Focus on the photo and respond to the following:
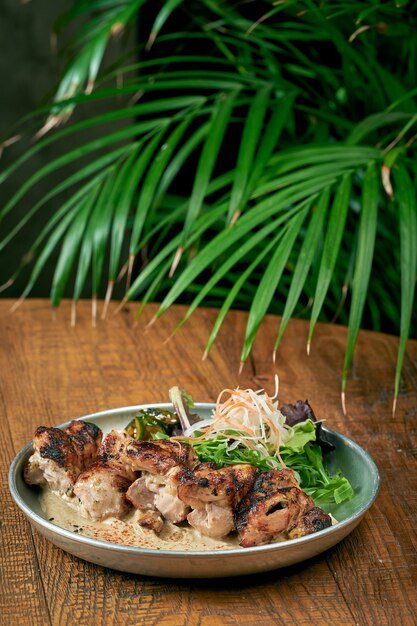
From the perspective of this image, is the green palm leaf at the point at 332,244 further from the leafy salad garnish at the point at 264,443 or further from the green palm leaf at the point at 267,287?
the leafy salad garnish at the point at 264,443

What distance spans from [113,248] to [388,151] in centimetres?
57

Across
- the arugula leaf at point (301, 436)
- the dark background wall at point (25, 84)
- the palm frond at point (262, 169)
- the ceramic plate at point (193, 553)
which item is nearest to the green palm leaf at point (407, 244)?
the palm frond at point (262, 169)

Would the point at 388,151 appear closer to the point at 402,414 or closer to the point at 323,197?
the point at 323,197

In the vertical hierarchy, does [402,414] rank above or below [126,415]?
below

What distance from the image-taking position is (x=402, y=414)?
1594mm

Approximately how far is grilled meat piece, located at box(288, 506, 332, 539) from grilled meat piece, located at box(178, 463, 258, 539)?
0.07 m

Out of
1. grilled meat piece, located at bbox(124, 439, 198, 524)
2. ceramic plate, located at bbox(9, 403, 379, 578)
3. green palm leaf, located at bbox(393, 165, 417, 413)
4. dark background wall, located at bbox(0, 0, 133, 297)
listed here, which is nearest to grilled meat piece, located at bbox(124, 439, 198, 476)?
grilled meat piece, located at bbox(124, 439, 198, 524)

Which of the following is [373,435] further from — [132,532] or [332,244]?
[132,532]

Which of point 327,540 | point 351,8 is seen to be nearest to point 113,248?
point 351,8

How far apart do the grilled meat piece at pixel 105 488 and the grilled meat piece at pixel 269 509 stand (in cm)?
15

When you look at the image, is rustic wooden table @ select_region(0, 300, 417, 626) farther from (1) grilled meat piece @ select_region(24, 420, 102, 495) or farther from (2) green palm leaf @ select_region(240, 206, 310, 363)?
(2) green palm leaf @ select_region(240, 206, 310, 363)

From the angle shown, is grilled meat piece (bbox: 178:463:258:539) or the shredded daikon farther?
the shredded daikon

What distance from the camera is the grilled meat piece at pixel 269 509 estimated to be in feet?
3.51

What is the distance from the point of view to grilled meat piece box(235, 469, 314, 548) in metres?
1.07
